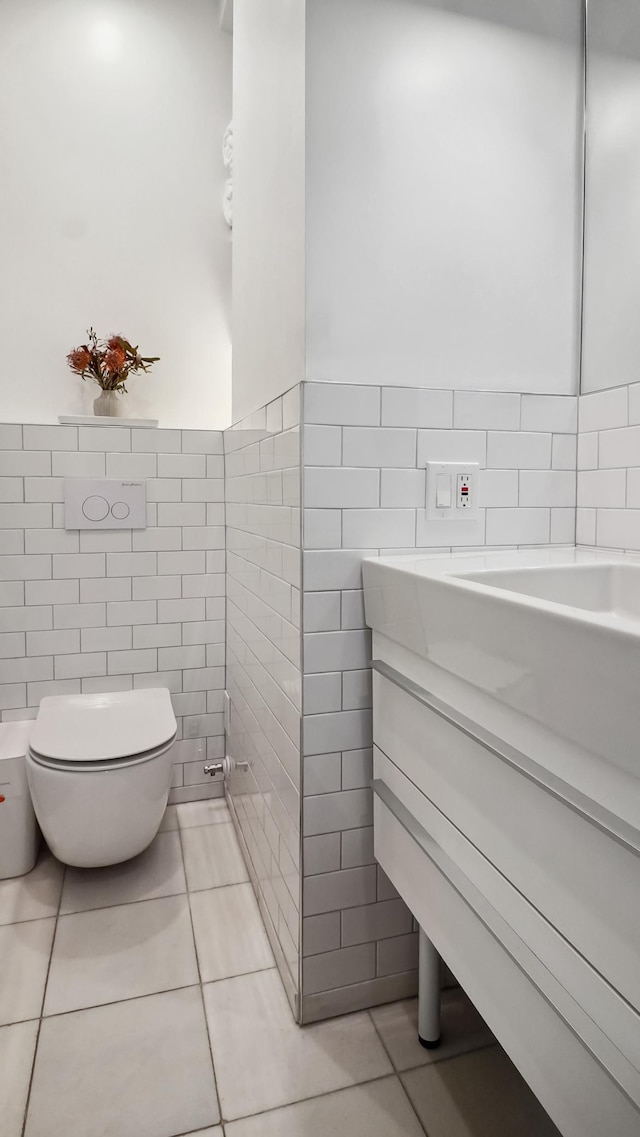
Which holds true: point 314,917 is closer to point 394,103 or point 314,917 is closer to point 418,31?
point 394,103

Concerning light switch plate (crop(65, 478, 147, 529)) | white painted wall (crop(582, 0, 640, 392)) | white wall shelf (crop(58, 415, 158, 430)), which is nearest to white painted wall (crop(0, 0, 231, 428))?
→ white wall shelf (crop(58, 415, 158, 430))

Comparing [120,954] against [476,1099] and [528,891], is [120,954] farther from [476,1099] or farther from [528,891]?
[528,891]

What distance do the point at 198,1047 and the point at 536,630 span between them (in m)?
1.16

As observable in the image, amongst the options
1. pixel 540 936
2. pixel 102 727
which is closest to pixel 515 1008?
pixel 540 936

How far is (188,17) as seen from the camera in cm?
235

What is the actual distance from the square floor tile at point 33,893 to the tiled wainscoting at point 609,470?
1640 millimetres

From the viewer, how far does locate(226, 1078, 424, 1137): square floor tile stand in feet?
3.60

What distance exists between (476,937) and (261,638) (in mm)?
899

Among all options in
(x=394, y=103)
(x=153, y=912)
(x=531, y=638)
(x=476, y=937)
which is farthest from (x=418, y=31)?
(x=153, y=912)

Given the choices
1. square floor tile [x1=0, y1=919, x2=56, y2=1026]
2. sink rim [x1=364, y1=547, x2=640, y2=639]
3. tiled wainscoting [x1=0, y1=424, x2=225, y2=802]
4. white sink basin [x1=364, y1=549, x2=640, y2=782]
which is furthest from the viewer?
tiled wainscoting [x1=0, y1=424, x2=225, y2=802]

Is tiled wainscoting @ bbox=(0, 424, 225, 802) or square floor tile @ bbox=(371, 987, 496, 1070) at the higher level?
tiled wainscoting @ bbox=(0, 424, 225, 802)

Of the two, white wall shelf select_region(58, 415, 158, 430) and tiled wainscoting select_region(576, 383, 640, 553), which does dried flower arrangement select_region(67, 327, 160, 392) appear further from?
tiled wainscoting select_region(576, 383, 640, 553)

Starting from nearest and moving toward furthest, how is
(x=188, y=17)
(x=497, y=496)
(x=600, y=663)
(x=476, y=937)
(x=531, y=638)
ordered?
(x=600, y=663)
(x=531, y=638)
(x=476, y=937)
(x=497, y=496)
(x=188, y=17)

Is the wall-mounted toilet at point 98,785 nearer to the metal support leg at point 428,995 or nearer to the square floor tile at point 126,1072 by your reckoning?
the square floor tile at point 126,1072
